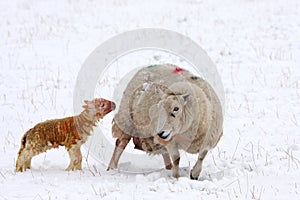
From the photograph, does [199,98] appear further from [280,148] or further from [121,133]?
[280,148]

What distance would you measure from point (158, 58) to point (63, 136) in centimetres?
630

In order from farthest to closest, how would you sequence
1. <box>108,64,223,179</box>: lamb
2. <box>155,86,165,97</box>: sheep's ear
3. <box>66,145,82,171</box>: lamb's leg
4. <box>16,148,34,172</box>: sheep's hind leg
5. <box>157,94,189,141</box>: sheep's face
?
<box>66,145,82,171</box>: lamb's leg, <box>16,148,34,172</box>: sheep's hind leg, <box>155,86,165,97</box>: sheep's ear, <box>108,64,223,179</box>: lamb, <box>157,94,189,141</box>: sheep's face

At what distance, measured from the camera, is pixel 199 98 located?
18.4ft

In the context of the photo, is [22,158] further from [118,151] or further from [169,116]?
[169,116]

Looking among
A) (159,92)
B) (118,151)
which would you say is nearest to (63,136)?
(118,151)

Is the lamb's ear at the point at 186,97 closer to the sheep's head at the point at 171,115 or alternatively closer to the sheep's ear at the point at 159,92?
the sheep's head at the point at 171,115

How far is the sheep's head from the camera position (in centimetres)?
511

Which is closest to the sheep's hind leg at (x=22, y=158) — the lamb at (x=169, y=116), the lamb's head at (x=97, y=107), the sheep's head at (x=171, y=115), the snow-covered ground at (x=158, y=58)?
the snow-covered ground at (x=158, y=58)

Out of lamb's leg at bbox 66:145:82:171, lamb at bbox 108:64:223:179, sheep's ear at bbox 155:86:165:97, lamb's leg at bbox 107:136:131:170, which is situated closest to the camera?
lamb at bbox 108:64:223:179

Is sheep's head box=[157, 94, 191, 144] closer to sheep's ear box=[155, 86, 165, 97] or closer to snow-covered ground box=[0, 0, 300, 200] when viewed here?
sheep's ear box=[155, 86, 165, 97]

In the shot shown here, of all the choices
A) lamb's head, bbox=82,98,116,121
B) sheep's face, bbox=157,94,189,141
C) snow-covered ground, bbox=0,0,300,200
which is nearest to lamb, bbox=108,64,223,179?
sheep's face, bbox=157,94,189,141

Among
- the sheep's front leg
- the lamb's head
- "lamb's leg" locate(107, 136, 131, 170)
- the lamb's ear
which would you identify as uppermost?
the lamb's ear

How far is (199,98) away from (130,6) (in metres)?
12.2

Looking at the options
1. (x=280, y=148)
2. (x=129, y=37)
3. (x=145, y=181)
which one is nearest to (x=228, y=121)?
(x=280, y=148)
